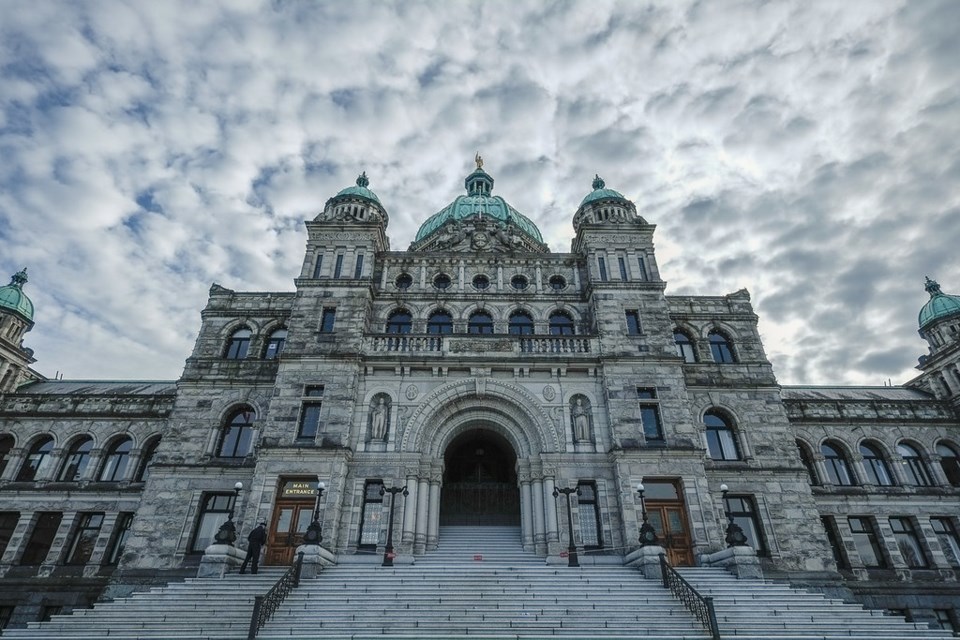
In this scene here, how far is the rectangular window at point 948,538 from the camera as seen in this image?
25.4 m

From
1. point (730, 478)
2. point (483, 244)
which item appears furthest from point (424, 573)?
point (483, 244)

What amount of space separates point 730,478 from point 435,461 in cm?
1327

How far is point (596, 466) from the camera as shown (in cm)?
2128

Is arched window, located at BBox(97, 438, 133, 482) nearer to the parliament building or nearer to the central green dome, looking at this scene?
the parliament building

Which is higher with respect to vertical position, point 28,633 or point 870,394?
point 870,394

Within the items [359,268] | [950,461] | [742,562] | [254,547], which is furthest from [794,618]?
[950,461]

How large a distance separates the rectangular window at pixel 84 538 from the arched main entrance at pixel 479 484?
689 inches

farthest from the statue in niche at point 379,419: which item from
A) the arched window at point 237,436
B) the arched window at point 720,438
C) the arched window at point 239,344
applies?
the arched window at point 720,438

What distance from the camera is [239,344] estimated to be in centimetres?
2647

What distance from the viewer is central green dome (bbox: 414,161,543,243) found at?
36.6 metres

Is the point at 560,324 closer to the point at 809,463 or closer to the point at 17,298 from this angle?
the point at 809,463

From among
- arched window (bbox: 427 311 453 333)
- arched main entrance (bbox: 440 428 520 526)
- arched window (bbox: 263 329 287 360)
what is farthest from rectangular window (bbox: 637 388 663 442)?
arched window (bbox: 263 329 287 360)

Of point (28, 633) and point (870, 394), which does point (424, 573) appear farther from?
point (870, 394)

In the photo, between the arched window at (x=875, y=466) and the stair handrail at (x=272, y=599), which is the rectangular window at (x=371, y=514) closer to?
the stair handrail at (x=272, y=599)
